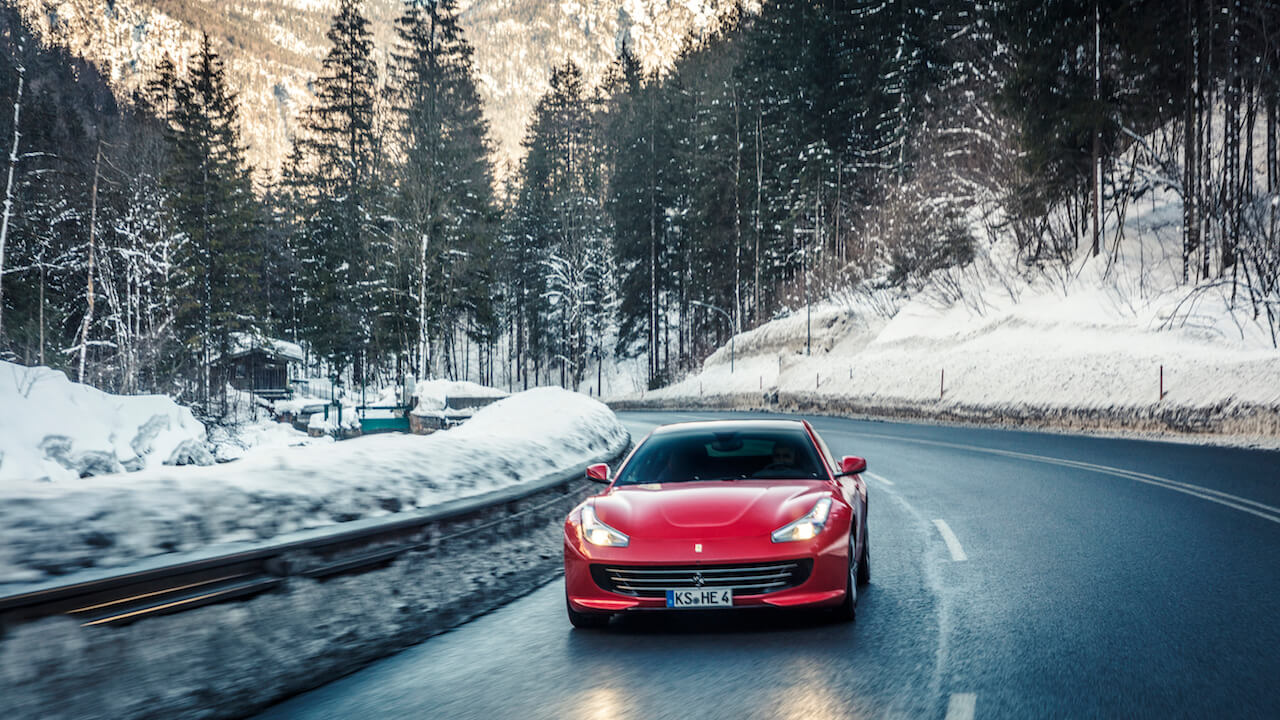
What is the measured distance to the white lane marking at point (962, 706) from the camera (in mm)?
4453

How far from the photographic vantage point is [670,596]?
6.06m

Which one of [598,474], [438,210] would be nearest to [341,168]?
[438,210]

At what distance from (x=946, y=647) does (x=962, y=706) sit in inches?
44.4

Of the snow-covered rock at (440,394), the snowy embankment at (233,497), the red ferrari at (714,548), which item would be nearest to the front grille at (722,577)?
the red ferrari at (714,548)

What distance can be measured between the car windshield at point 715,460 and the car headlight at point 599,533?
0.82m

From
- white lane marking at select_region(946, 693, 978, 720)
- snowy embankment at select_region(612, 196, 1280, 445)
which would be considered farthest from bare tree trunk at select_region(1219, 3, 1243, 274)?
white lane marking at select_region(946, 693, 978, 720)

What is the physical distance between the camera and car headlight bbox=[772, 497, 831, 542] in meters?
6.16

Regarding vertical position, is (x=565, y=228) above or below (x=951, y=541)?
above

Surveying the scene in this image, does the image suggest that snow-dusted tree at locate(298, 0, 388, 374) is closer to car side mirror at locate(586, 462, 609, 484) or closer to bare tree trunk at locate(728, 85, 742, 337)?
bare tree trunk at locate(728, 85, 742, 337)

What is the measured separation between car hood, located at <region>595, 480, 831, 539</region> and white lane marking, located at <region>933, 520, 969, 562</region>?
2360 mm

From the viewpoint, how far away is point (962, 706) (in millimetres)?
4594

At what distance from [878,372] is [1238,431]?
1970 cm

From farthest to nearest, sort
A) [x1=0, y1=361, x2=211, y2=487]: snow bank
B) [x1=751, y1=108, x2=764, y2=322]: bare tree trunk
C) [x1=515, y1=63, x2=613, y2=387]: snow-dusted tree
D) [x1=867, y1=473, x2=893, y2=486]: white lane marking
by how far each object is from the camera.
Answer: [x1=515, y1=63, x2=613, y2=387]: snow-dusted tree
[x1=751, y1=108, x2=764, y2=322]: bare tree trunk
[x1=0, y1=361, x2=211, y2=487]: snow bank
[x1=867, y1=473, x2=893, y2=486]: white lane marking

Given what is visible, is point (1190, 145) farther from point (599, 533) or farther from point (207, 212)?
point (207, 212)
